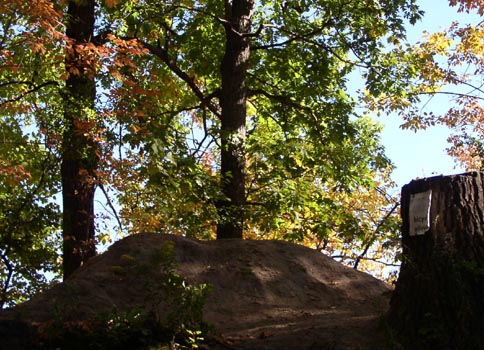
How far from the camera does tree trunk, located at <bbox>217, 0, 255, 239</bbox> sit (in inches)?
461

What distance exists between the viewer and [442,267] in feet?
18.2

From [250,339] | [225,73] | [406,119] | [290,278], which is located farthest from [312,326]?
[406,119]

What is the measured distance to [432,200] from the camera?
5.87 m

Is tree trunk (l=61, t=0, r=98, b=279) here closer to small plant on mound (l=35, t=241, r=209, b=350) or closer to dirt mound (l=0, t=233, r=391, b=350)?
dirt mound (l=0, t=233, r=391, b=350)

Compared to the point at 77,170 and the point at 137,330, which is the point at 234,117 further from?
the point at 137,330

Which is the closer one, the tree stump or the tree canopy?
the tree stump

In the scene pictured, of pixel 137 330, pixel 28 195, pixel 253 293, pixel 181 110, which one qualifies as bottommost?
pixel 137 330

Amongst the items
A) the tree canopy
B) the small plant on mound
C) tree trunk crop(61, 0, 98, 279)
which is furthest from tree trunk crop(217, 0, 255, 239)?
the small plant on mound

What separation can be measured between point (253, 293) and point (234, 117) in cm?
541

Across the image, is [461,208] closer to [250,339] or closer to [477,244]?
[477,244]

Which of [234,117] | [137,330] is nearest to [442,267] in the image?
[137,330]

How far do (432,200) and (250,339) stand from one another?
2.27m

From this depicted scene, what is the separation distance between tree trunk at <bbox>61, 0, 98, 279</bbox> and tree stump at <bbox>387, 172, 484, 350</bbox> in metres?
6.67

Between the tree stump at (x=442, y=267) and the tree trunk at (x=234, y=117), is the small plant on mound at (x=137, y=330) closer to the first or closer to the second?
the tree stump at (x=442, y=267)
